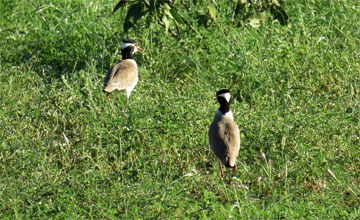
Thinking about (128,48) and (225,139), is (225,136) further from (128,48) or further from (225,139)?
(128,48)

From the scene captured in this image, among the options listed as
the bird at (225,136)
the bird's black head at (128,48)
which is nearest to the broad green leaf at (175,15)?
the bird's black head at (128,48)

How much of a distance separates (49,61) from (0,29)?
102 centimetres

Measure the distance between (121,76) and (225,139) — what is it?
6.23 feet

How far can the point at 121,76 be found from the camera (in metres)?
7.59

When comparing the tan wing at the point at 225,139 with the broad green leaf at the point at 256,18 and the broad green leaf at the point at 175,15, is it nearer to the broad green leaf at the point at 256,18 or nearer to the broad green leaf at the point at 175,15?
the broad green leaf at the point at 175,15

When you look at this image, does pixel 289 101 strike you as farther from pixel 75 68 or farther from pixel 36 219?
pixel 36 219

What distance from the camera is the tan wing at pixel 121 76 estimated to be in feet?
24.7

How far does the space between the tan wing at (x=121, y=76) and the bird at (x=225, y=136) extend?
52.3 inches

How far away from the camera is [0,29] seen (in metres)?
9.14

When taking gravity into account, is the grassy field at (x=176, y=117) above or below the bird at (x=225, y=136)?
below

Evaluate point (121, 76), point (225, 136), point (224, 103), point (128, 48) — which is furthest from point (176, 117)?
point (128, 48)

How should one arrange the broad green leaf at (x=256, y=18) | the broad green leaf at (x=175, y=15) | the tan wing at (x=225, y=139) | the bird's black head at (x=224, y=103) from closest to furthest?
the tan wing at (x=225, y=139), the bird's black head at (x=224, y=103), the broad green leaf at (x=175, y=15), the broad green leaf at (x=256, y=18)

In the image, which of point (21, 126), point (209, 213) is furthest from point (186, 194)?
point (21, 126)

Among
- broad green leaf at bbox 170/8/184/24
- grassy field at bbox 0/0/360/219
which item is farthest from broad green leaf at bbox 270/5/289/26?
broad green leaf at bbox 170/8/184/24
